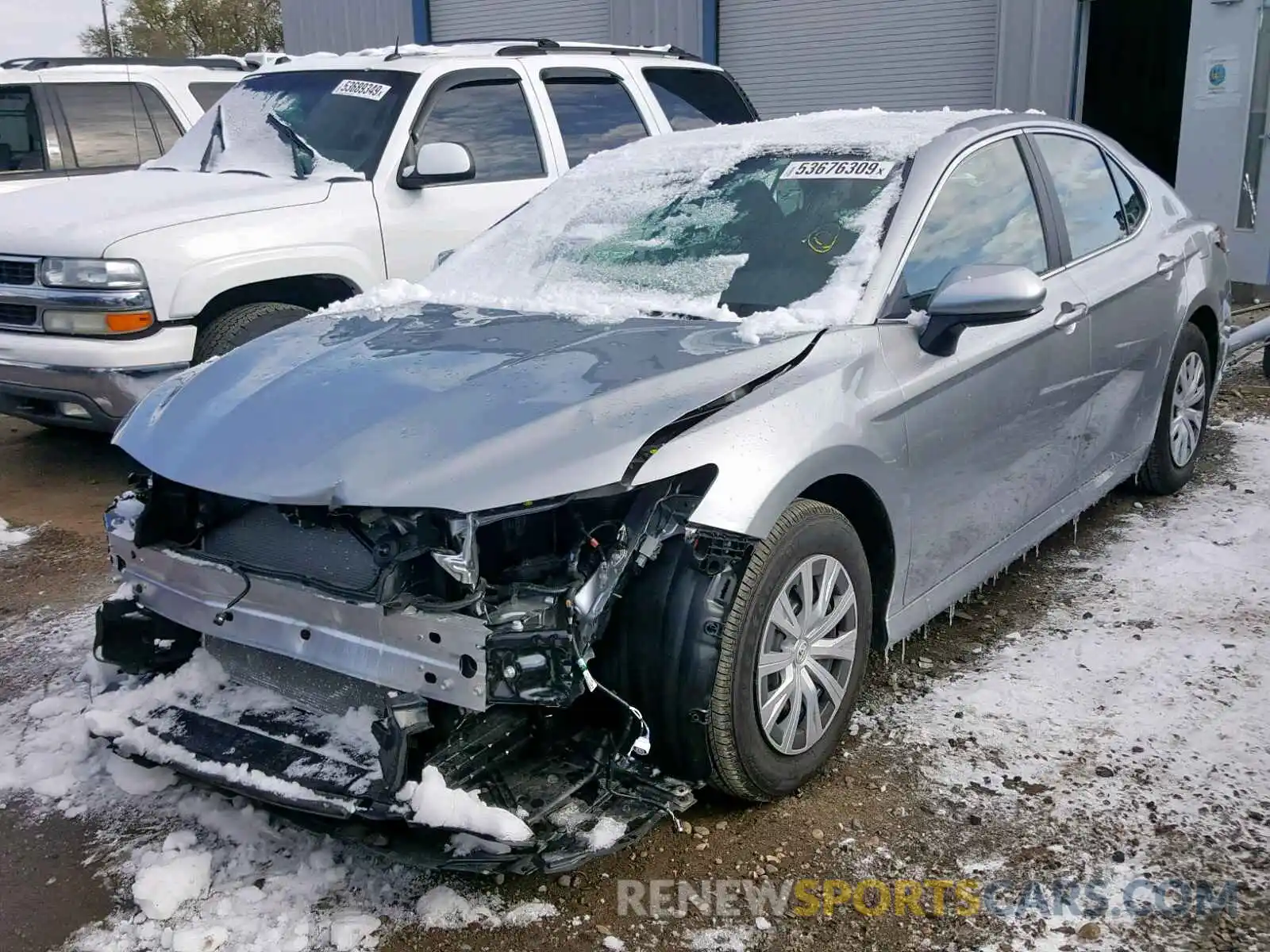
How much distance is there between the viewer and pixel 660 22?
13797 mm

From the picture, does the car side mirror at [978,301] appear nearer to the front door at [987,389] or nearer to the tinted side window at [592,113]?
the front door at [987,389]

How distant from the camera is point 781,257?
354 centimetres

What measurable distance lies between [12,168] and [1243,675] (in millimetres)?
7981

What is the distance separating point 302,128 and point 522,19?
1024 centimetres

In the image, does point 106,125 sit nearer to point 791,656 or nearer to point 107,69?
point 107,69

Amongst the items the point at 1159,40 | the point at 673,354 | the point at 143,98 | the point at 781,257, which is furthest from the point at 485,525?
the point at 1159,40

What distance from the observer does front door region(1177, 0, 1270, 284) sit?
31.8ft

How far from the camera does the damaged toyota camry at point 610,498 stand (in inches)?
103

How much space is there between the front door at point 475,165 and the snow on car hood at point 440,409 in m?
2.77

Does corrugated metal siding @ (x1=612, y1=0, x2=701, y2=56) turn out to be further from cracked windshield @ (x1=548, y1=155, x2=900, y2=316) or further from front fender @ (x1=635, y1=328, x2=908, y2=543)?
front fender @ (x1=635, y1=328, x2=908, y2=543)

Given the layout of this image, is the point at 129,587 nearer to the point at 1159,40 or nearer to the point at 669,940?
the point at 669,940

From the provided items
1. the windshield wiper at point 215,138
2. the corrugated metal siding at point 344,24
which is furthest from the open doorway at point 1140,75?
the windshield wiper at point 215,138

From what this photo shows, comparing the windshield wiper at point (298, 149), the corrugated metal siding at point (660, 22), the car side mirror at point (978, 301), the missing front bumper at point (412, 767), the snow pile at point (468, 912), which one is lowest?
the snow pile at point (468, 912)

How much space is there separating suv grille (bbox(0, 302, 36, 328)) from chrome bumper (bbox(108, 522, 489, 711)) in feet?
9.92
